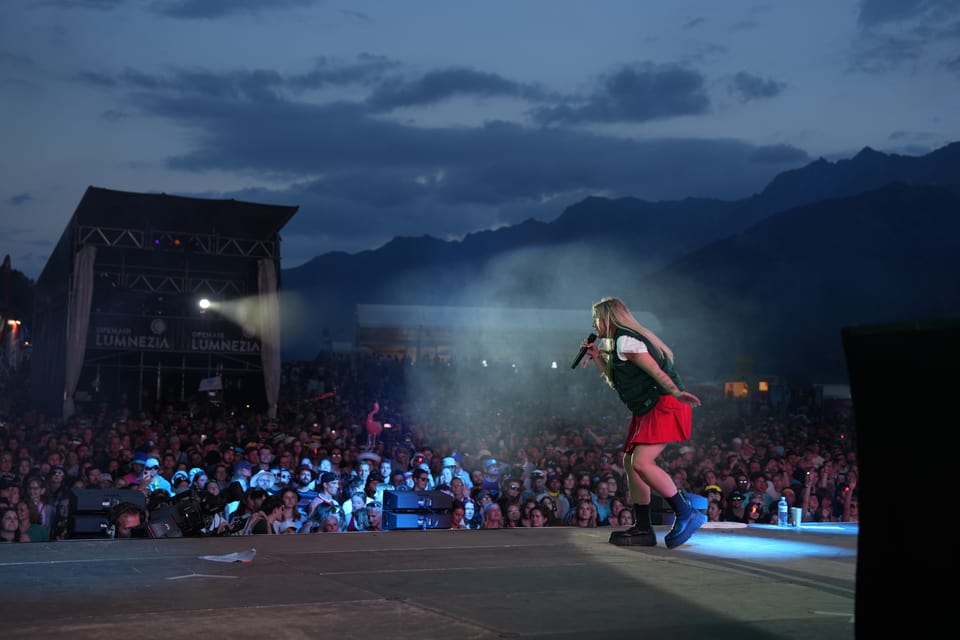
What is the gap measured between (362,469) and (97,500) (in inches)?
183

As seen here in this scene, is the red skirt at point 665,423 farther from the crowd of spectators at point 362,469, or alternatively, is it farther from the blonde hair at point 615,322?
the crowd of spectators at point 362,469

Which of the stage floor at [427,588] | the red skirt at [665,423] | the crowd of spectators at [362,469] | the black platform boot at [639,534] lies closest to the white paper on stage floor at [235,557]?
the stage floor at [427,588]

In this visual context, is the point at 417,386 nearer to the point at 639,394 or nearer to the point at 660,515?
the point at 660,515

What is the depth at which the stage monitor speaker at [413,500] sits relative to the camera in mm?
7570

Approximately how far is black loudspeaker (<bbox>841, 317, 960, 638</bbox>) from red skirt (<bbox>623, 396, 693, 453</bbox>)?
2.97 metres

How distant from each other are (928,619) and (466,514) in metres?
7.68

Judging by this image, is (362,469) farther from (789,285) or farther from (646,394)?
(789,285)

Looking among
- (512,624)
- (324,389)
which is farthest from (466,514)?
(324,389)

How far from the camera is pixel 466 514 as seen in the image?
32.2 feet

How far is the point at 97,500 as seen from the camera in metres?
6.83

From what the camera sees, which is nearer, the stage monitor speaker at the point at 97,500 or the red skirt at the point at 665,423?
the red skirt at the point at 665,423

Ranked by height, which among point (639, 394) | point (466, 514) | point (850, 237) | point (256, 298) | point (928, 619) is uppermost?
point (850, 237)

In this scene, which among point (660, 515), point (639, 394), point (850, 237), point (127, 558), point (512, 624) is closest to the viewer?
point (512, 624)

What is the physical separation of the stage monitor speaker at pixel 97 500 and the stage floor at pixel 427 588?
4.08 feet
